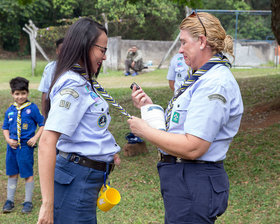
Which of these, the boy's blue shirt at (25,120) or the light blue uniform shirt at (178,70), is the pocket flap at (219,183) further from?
the light blue uniform shirt at (178,70)

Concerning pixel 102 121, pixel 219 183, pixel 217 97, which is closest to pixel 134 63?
pixel 102 121

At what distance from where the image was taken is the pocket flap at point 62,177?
2.34 meters

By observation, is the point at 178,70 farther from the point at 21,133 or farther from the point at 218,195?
the point at 218,195

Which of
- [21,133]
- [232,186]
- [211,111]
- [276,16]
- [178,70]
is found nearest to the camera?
[211,111]

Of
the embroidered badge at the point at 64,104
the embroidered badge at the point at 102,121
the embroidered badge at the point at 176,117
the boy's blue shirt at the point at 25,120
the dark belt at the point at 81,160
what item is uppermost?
the embroidered badge at the point at 64,104

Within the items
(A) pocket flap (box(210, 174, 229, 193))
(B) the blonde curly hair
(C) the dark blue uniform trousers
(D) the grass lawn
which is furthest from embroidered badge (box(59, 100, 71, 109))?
(D) the grass lawn

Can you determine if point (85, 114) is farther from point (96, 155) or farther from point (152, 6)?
point (152, 6)

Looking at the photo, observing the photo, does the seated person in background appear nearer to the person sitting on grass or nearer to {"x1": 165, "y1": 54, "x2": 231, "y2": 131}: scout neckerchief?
the person sitting on grass

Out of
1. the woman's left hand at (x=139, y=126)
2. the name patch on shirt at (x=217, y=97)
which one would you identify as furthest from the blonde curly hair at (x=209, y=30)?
the woman's left hand at (x=139, y=126)

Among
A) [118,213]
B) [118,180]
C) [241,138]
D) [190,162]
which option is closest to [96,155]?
[190,162]

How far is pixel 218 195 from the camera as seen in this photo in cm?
223

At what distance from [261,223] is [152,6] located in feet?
83.9

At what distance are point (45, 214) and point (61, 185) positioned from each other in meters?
0.22

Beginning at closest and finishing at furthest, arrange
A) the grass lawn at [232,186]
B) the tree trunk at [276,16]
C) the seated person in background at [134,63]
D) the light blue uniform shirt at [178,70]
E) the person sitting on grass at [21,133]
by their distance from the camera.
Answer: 1. the grass lawn at [232,186]
2. the person sitting on grass at [21,133]
3. the light blue uniform shirt at [178,70]
4. the tree trunk at [276,16]
5. the seated person in background at [134,63]
